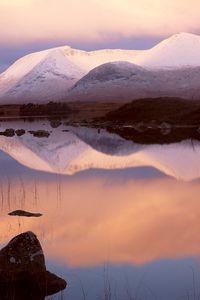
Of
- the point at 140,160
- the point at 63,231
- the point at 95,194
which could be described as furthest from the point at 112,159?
the point at 63,231

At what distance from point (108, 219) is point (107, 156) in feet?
64.3

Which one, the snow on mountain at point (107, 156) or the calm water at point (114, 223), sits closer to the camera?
the calm water at point (114, 223)

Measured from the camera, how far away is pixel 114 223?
1415cm

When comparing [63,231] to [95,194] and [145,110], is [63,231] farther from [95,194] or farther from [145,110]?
[145,110]

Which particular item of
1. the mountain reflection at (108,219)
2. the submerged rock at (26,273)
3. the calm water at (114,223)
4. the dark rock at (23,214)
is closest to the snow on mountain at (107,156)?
the calm water at (114,223)

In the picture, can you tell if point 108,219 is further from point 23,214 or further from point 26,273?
point 26,273

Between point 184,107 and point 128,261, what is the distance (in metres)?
73.4

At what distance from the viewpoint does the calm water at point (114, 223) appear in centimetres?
978

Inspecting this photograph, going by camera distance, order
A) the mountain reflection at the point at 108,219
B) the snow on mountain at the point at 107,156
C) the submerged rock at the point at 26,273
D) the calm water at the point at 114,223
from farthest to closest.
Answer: the snow on mountain at the point at 107,156 → the mountain reflection at the point at 108,219 → the calm water at the point at 114,223 → the submerged rock at the point at 26,273

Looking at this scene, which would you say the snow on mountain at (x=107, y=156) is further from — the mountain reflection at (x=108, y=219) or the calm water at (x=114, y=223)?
the mountain reflection at (x=108, y=219)

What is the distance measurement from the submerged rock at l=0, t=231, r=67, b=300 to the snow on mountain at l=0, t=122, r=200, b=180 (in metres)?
13.9

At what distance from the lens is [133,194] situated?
Result: 19.1m

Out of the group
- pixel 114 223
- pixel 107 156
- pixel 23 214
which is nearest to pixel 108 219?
pixel 114 223

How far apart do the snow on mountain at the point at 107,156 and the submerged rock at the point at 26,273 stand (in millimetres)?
13908
